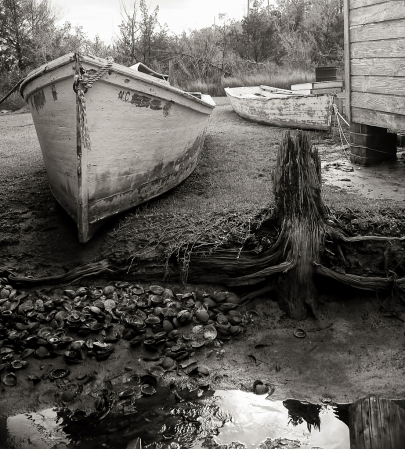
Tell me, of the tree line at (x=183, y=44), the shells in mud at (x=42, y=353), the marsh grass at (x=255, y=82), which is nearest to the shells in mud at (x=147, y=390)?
the shells in mud at (x=42, y=353)

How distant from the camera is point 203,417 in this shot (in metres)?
4.12

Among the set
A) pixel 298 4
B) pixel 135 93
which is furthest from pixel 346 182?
pixel 298 4

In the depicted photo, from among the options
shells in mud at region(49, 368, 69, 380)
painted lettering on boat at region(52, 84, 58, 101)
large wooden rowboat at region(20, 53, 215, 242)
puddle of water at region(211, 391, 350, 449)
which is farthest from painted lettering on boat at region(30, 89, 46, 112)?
puddle of water at region(211, 391, 350, 449)

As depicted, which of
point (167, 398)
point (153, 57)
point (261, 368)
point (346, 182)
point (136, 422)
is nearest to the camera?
point (136, 422)

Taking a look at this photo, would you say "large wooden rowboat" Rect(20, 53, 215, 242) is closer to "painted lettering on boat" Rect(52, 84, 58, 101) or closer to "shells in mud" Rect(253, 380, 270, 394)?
"painted lettering on boat" Rect(52, 84, 58, 101)

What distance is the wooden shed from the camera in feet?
23.5

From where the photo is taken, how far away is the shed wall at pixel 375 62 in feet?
23.4

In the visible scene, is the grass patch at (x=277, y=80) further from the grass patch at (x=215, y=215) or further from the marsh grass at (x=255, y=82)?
the grass patch at (x=215, y=215)

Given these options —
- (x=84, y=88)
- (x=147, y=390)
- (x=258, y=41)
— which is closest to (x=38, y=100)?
(x=84, y=88)

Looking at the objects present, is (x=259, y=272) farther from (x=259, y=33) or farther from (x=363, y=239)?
(x=259, y=33)

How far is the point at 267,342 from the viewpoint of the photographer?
5062mm

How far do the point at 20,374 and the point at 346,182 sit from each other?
195 inches

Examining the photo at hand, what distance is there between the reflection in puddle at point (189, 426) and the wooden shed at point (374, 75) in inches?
183

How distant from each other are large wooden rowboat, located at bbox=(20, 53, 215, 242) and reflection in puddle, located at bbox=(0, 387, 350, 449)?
88.6 inches
